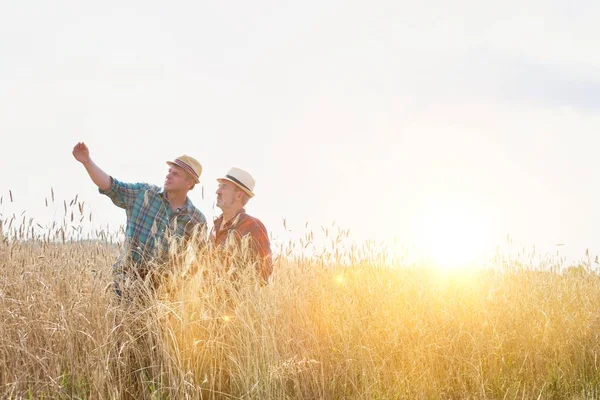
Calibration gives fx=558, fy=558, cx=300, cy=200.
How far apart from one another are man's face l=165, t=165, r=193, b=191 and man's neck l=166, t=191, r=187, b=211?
56mm

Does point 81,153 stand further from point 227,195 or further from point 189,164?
point 227,195

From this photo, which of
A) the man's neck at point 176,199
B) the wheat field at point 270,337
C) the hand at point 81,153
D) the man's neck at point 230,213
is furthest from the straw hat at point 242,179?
the hand at point 81,153

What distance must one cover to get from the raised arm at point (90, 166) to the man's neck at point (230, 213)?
103cm

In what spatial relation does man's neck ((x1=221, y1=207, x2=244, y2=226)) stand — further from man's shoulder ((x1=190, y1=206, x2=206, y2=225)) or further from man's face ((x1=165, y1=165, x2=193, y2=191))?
man's face ((x1=165, y1=165, x2=193, y2=191))

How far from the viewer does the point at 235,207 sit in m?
4.39

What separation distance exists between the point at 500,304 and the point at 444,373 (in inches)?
58.1

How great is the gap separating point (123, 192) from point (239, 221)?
1.11 metres

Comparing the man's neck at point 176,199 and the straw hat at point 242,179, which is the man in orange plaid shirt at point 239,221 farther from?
the man's neck at point 176,199

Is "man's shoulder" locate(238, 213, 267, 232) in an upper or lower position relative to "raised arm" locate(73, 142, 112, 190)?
lower

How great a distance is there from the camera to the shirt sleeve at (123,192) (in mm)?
4602

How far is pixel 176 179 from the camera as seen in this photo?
15.1ft

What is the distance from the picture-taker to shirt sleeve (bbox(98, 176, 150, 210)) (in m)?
4.60

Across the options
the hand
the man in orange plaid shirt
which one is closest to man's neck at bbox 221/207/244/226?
the man in orange plaid shirt

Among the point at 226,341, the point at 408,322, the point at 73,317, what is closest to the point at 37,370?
the point at 73,317
